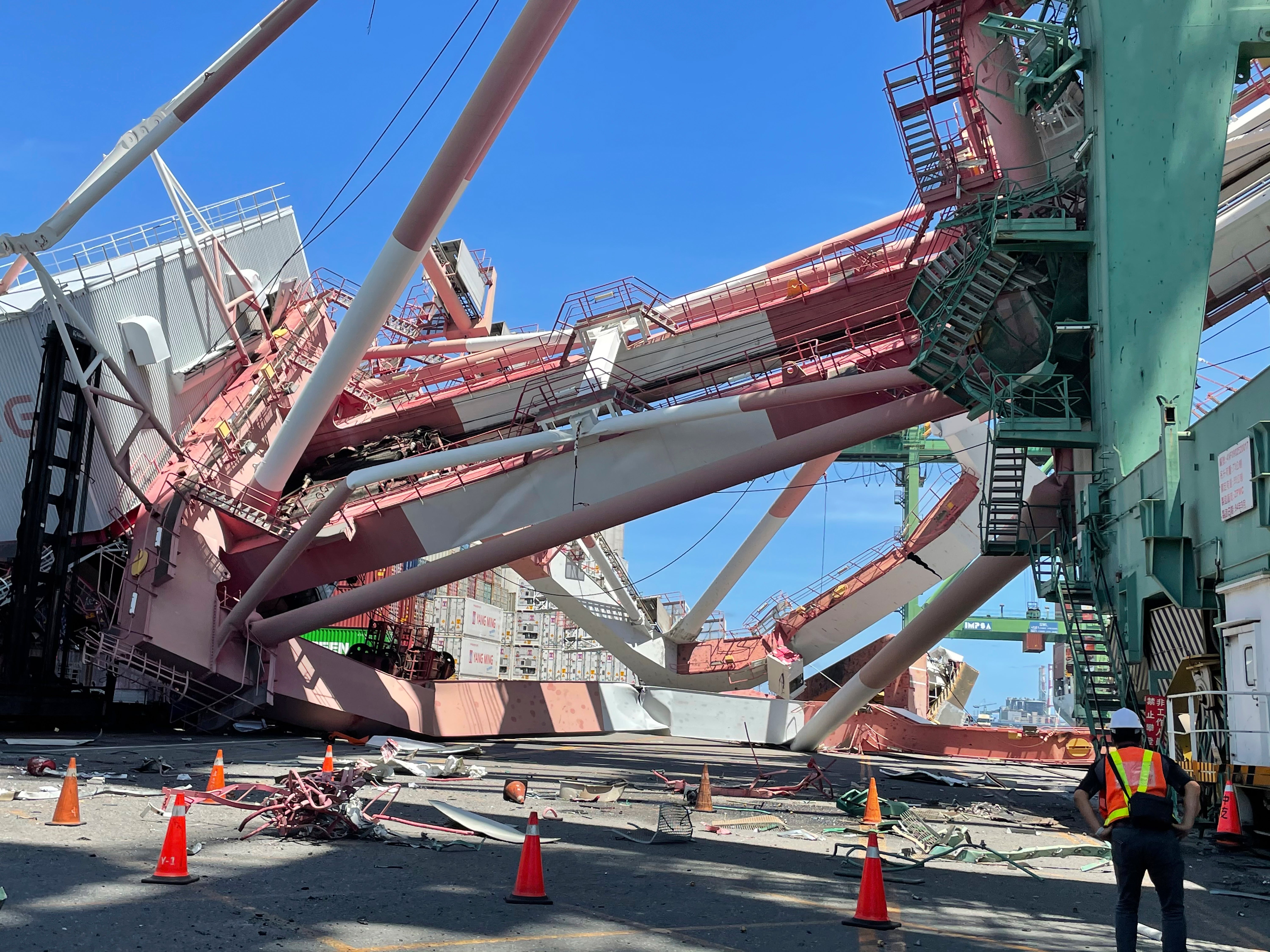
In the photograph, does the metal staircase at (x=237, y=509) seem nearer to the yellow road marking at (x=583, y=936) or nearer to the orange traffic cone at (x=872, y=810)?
the orange traffic cone at (x=872, y=810)

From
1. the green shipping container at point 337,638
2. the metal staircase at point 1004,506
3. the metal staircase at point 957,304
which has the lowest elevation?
the green shipping container at point 337,638

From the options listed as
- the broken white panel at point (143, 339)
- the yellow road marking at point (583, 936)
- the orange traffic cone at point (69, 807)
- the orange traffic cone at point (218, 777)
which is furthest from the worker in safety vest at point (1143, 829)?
the broken white panel at point (143, 339)

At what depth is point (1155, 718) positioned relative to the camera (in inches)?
527

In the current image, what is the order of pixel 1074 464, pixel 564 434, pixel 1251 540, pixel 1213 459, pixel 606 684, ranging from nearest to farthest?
1. pixel 1251 540
2. pixel 1213 459
3. pixel 1074 464
4. pixel 564 434
5. pixel 606 684

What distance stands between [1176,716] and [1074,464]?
5.32 m

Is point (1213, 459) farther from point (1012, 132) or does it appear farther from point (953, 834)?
point (1012, 132)

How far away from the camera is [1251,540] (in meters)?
11.0

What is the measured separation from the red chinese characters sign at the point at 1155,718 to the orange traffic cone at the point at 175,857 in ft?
36.1

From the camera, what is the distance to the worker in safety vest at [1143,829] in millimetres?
5488

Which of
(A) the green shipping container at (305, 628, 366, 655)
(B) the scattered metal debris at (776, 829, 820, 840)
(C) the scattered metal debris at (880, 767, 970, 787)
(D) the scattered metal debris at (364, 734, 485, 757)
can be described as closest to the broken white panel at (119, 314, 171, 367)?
(D) the scattered metal debris at (364, 734, 485, 757)

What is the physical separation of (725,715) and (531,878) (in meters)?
22.8

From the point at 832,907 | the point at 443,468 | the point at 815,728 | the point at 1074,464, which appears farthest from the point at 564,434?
the point at 832,907

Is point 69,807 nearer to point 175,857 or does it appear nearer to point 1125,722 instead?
point 175,857

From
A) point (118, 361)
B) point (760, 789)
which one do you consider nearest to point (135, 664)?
point (118, 361)
